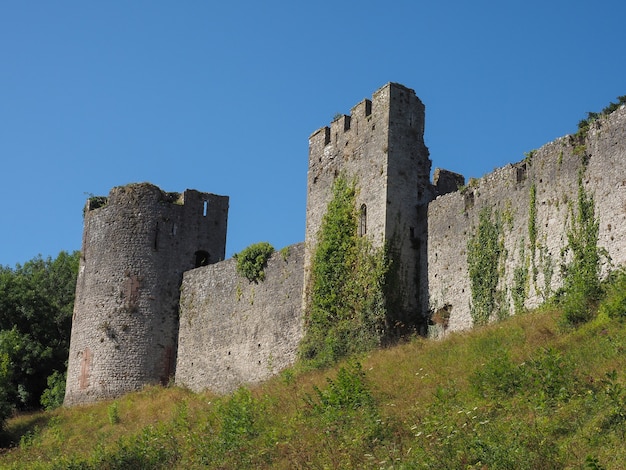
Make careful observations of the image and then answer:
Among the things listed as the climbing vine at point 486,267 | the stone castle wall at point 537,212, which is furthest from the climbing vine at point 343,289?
the climbing vine at point 486,267

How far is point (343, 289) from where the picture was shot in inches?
922

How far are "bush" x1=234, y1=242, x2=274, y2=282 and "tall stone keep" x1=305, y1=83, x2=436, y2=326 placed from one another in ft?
9.07

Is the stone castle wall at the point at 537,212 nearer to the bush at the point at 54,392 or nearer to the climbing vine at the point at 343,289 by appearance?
the climbing vine at the point at 343,289

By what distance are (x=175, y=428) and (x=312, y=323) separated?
19.5ft

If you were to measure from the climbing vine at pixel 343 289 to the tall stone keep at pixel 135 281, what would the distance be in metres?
7.77

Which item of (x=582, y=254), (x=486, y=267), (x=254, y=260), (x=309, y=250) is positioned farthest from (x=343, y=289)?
(x=582, y=254)

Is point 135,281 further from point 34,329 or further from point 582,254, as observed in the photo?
point 582,254

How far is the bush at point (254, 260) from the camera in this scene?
27391 mm

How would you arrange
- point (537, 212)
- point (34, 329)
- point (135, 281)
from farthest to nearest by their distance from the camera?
1. point (34, 329)
2. point (135, 281)
3. point (537, 212)

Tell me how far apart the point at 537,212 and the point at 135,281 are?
49.3 feet

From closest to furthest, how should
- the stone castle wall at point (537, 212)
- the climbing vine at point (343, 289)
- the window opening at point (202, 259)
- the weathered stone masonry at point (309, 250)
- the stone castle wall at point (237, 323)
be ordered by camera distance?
1. the stone castle wall at point (537, 212)
2. the weathered stone masonry at point (309, 250)
3. the climbing vine at point (343, 289)
4. the stone castle wall at point (237, 323)
5. the window opening at point (202, 259)

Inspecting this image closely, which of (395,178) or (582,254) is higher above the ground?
(395,178)

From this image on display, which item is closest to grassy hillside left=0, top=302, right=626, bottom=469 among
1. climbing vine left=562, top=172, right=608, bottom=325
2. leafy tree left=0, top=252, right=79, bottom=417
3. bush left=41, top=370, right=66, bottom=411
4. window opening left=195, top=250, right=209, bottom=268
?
climbing vine left=562, top=172, right=608, bottom=325

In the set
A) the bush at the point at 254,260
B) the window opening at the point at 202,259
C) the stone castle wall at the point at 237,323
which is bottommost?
the stone castle wall at the point at 237,323
